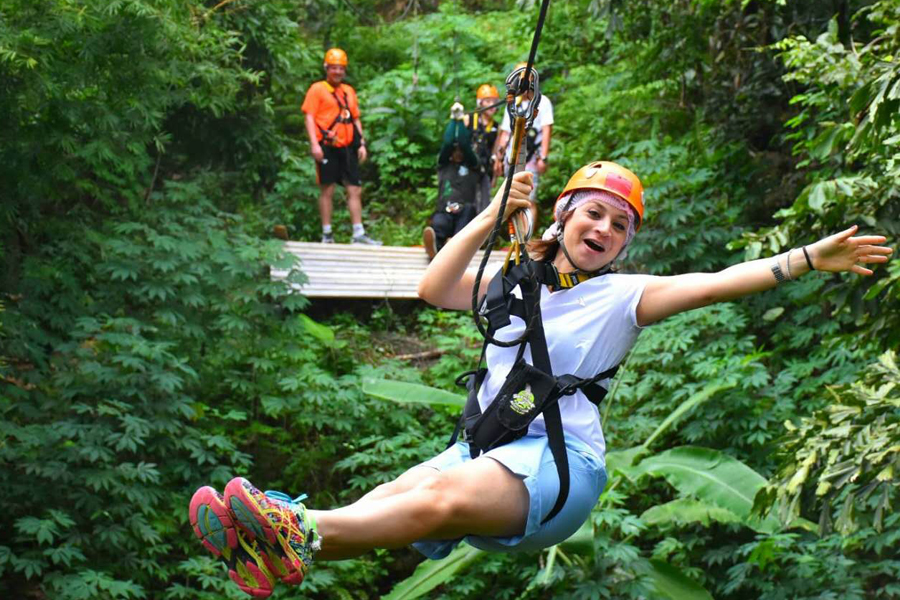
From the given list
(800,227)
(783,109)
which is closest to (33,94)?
(800,227)

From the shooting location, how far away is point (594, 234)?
324cm

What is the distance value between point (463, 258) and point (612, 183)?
19.8 inches

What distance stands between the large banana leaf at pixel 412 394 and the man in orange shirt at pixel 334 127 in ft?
12.0

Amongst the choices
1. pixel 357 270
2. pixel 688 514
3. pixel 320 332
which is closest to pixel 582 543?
pixel 688 514

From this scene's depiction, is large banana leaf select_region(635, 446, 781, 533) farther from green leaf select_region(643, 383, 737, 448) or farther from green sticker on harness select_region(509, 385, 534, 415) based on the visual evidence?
green sticker on harness select_region(509, 385, 534, 415)

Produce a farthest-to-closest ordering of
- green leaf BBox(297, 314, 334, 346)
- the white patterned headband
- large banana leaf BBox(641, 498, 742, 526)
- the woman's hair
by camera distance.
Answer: green leaf BBox(297, 314, 334, 346), large banana leaf BBox(641, 498, 742, 526), the woman's hair, the white patterned headband

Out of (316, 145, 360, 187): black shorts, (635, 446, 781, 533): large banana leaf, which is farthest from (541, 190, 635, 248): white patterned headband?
(316, 145, 360, 187): black shorts

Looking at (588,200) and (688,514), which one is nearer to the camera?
(588,200)

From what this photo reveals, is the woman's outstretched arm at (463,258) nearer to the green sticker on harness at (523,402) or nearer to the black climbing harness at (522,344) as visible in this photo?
the black climbing harness at (522,344)

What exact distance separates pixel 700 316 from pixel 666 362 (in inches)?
17.3

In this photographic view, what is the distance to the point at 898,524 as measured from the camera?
5906 millimetres

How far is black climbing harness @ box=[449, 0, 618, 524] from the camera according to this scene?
10.00 ft

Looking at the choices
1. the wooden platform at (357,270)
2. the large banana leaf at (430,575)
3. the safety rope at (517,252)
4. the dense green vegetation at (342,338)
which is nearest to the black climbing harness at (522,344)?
the safety rope at (517,252)

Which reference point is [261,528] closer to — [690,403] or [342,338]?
[690,403]
